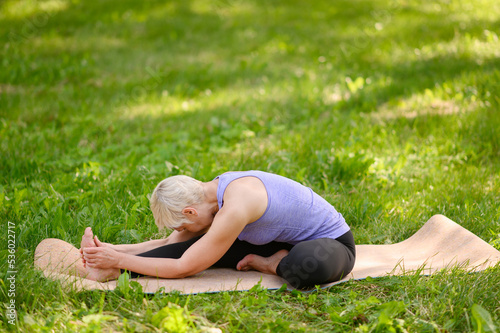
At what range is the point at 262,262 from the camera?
2.74 meters

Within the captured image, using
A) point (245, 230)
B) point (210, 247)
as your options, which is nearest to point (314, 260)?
→ point (245, 230)

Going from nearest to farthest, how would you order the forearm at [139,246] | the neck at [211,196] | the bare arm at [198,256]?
the bare arm at [198,256], the neck at [211,196], the forearm at [139,246]

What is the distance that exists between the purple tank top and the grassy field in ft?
1.07

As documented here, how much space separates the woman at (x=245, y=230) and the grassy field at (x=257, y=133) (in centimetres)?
19

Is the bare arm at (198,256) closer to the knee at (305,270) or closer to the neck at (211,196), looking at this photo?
the neck at (211,196)

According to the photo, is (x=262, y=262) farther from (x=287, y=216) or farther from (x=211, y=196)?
(x=211, y=196)

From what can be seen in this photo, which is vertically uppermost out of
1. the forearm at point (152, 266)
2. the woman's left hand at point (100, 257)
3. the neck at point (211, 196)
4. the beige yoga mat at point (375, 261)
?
the neck at point (211, 196)

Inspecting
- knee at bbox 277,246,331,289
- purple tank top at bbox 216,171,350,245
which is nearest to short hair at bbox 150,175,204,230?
purple tank top at bbox 216,171,350,245

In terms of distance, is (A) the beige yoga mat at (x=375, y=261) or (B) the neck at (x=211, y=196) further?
(B) the neck at (x=211, y=196)

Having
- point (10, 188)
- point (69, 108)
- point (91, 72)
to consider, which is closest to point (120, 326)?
point (10, 188)

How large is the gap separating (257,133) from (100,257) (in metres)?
2.77

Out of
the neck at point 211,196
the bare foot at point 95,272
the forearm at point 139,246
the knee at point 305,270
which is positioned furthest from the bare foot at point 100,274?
the knee at point 305,270

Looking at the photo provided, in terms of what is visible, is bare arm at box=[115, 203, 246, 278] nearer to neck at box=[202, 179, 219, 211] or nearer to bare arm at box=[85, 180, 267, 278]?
bare arm at box=[85, 180, 267, 278]

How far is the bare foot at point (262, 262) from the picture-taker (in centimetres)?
270
